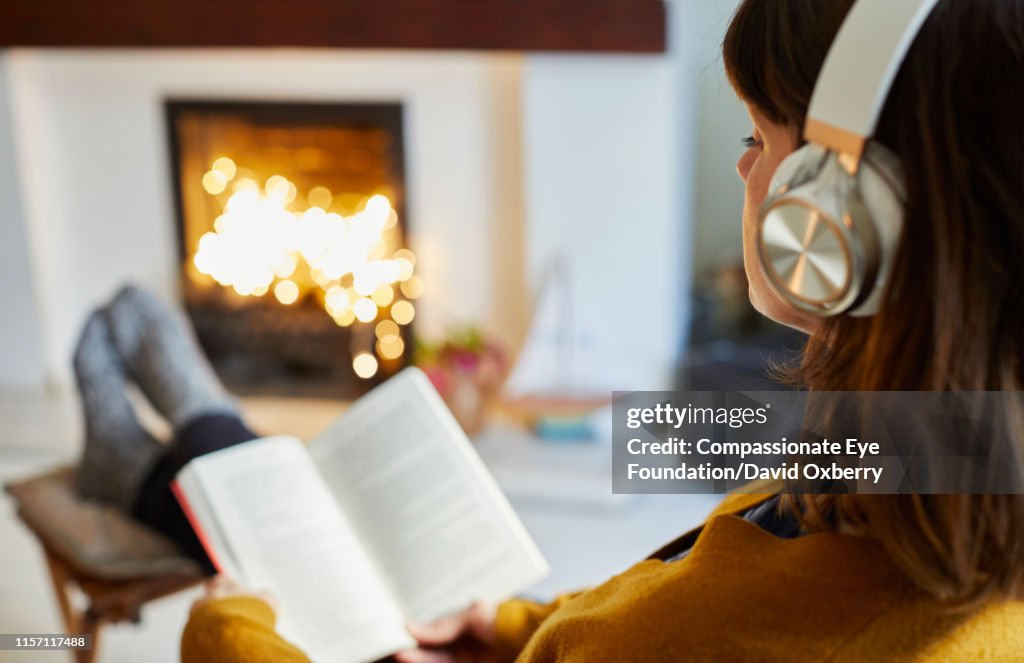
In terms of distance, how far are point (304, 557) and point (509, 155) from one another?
199 cm

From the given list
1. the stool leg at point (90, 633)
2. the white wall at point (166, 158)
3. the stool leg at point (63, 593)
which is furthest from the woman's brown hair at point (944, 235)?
the white wall at point (166, 158)

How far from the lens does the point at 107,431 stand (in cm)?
142

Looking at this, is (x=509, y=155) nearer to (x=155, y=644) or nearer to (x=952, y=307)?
(x=155, y=644)

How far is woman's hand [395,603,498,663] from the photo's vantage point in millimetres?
818

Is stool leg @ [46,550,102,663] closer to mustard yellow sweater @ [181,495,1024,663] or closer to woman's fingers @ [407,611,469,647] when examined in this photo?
woman's fingers @ [407,611,469,647]

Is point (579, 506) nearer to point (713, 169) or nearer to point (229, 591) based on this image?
point (713, 169)

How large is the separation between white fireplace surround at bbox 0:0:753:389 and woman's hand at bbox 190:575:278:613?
178 centimetres

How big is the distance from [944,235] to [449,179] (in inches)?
95.0

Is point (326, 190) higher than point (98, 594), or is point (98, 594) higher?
point (326, 190)

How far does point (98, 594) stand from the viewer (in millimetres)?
1293

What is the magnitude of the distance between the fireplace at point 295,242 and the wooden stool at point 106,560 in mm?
1431

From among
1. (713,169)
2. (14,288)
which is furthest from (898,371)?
(14,288)

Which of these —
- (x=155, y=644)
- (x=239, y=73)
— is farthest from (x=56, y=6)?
(x=155, y=644)

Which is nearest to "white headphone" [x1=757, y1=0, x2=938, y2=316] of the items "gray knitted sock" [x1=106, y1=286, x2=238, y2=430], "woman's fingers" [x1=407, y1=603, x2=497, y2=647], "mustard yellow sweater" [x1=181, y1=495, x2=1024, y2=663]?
"mustard yellow sweater" [x1=181, y1=495, x2=1024, y2=663]
